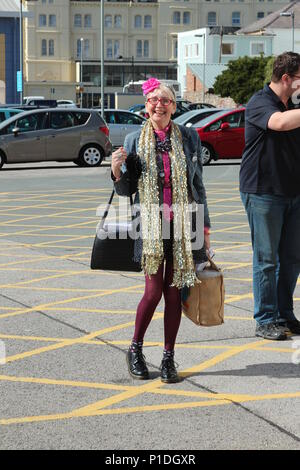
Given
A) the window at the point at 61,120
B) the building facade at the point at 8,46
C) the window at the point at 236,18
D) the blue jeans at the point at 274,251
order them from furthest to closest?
the window at the point at 236,18
the building facade at the point at 8,46
the window at the point at 61,120
the blue jeans at the point at 274,251

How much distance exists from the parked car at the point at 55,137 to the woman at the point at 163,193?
18252 mm

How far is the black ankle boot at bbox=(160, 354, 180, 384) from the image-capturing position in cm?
531

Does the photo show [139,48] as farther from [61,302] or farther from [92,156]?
[61,302]

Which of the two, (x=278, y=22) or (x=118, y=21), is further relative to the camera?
(x=118, y=21)

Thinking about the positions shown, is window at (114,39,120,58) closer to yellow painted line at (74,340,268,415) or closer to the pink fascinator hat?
yellow painted line at (74,340,268,415)

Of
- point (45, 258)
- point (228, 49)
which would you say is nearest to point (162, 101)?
point (45, 258)

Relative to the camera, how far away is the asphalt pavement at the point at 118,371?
4441 millimetres

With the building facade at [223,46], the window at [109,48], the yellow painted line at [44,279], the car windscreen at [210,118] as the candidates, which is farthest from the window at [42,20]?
the yellow painted line at [44,279]

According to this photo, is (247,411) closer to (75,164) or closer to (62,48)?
(75,164)

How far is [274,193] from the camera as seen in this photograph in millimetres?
6215

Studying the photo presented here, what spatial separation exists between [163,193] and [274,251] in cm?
136

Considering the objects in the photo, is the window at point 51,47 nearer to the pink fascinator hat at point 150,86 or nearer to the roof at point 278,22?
the roof at point 278,22

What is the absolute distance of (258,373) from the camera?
5535mm
